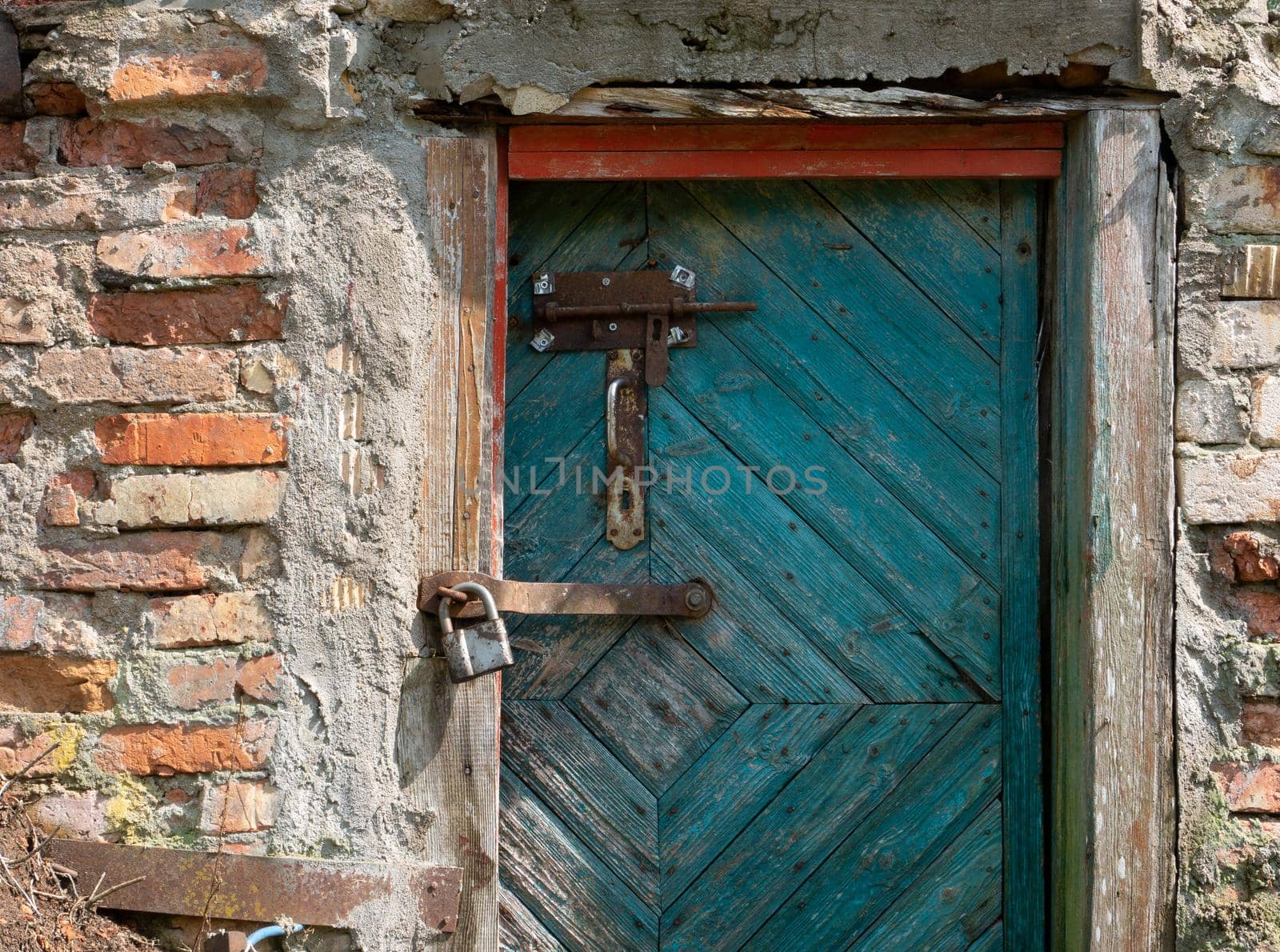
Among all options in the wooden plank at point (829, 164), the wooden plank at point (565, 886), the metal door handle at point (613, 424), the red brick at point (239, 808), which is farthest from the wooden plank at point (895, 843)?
the wooden plank at point (829, 164)

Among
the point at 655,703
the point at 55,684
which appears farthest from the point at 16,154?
the point at 655,703

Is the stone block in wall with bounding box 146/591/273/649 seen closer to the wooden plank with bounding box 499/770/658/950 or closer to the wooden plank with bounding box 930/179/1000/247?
the wooden plank with bounding box 499/770/658/950

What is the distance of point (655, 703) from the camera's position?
82.4 inches

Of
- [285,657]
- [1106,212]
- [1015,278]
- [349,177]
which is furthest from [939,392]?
[285,657]

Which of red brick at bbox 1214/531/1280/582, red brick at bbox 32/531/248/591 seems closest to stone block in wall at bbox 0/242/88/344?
red brick at bbox 32/531/248/591

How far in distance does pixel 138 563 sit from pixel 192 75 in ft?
2.92

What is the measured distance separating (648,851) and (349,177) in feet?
4.66

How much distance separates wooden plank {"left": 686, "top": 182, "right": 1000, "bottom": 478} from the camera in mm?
2125

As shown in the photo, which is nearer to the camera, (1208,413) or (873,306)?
(1208,413)

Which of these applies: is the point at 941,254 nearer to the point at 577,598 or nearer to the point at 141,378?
the point at 577,598

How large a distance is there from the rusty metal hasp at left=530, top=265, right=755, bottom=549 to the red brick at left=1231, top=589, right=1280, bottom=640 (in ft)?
3.53

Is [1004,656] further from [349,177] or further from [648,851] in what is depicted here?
[349,177]

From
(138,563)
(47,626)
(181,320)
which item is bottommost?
(47,626)

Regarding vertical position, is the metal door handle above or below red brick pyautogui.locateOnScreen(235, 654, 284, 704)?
above
